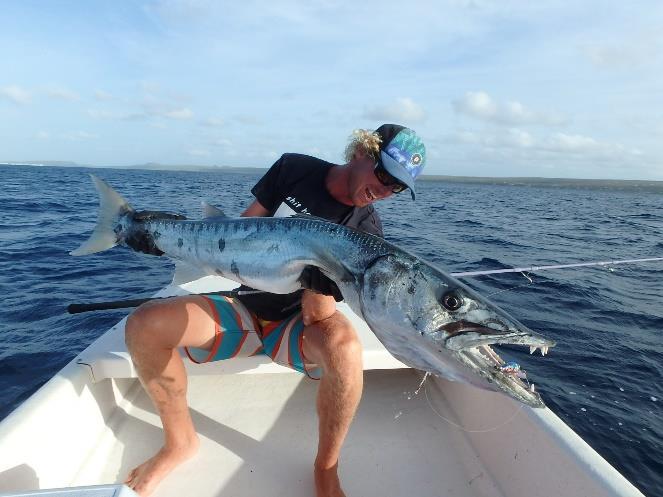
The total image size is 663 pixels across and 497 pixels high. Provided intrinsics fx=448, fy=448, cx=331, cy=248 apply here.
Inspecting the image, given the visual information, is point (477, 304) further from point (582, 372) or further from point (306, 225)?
point (582, 372)

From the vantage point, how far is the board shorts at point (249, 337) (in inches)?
129

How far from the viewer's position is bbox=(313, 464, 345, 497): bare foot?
2973 millimetres

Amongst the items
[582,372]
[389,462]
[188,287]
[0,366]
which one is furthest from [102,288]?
[582,372]

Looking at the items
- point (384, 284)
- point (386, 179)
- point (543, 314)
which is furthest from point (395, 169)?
point (543, 314)

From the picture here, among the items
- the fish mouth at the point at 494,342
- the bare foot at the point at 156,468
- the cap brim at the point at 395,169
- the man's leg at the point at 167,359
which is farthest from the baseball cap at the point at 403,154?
the bare foot at the point at 156,468

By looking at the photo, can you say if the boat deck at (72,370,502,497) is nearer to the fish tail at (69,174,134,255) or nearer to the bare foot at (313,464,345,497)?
the bare foot at (313,464,345,497)

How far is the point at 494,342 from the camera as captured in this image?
1802mm

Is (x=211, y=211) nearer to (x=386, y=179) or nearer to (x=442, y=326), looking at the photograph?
(x=386, y=179)

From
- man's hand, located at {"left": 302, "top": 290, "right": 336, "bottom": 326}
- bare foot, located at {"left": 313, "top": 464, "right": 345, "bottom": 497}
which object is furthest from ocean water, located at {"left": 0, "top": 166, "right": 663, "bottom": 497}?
man's hand, located at {"left": 302, "top": 290, "right": 336, "bottom": 326}

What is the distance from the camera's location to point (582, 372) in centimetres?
645

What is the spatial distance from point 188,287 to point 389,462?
10.2ft

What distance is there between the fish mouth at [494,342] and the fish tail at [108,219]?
2768mm

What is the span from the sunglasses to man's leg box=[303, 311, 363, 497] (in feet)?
3.31

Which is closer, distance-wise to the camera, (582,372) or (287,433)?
(287,433)
